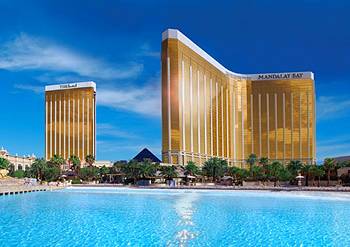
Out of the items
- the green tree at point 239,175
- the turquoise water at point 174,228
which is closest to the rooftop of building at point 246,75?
the green tree at point 239,175

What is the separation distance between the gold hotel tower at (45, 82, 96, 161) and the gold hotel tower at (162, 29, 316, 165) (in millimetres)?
43814

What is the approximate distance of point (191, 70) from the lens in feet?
375

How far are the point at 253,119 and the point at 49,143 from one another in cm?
6865

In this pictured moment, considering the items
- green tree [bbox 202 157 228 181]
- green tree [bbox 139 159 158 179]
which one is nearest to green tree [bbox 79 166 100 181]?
green tree [bbox 139 159 158 179]

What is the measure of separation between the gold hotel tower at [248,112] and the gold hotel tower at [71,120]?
4381 cm

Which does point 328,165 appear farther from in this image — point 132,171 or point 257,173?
point 132,171

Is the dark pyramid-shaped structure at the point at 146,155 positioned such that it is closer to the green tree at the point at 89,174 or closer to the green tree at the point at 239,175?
the green tree at the point at 89,174

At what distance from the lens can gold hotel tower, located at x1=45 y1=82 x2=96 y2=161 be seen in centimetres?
14525

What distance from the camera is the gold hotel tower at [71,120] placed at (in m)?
145

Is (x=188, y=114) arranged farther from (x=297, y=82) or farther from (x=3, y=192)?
(x=3, y=192)

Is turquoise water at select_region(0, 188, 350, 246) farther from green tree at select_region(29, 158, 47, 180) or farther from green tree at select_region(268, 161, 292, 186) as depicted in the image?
green tree at select_region(29, 158, 47, 180)

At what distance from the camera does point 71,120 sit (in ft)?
482

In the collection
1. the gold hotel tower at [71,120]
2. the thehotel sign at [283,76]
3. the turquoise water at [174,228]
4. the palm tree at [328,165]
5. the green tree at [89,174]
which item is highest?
the thehotel sign at [283,76]

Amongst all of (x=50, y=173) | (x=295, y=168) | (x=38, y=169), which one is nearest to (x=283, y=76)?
(x=295, y=168)
